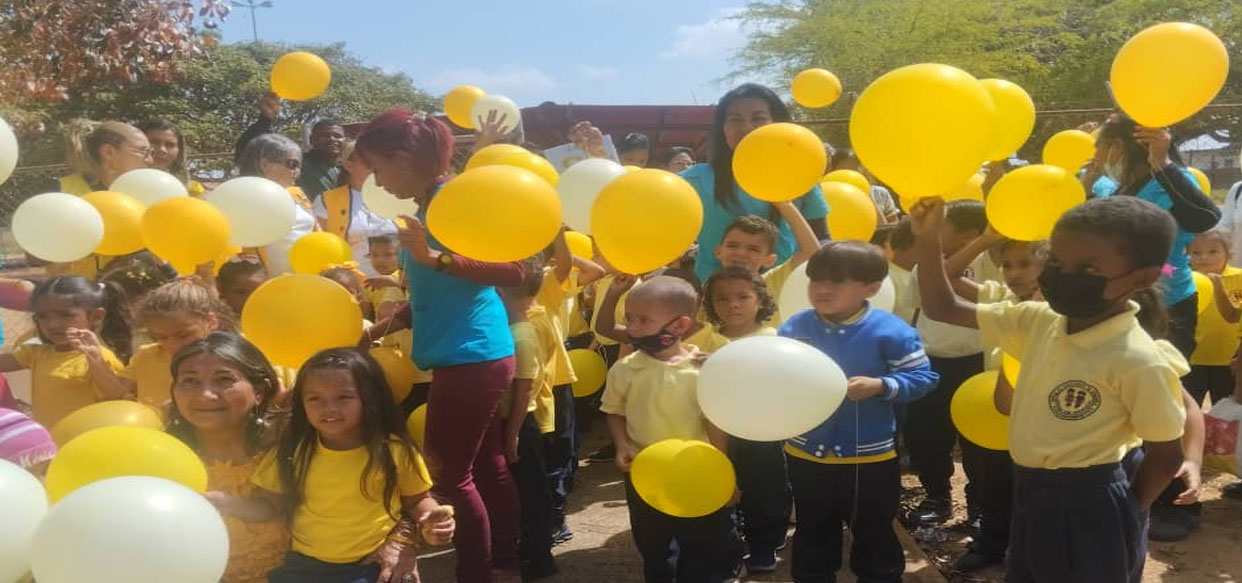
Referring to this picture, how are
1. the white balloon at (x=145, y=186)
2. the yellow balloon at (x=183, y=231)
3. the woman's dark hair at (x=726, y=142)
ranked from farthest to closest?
the white balloon at (x=145, y=186) < the woman's dark hair at (x=726, y=142) < the yellow balloon at (x=183, y=231)

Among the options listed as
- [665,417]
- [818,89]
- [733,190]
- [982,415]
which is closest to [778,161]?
[733,190]

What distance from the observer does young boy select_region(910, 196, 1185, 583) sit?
1.94 m

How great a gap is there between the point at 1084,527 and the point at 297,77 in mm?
4881

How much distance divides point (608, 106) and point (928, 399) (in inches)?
420

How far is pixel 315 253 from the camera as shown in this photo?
3.90 m

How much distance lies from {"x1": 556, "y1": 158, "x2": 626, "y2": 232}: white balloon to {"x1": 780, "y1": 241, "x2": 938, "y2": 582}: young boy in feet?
3.84

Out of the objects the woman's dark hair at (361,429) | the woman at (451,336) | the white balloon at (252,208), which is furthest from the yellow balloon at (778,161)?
the white balloon at (252,208)

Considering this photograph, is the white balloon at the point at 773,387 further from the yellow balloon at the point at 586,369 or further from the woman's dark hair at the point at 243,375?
the yellow balloon at the point at 586,369

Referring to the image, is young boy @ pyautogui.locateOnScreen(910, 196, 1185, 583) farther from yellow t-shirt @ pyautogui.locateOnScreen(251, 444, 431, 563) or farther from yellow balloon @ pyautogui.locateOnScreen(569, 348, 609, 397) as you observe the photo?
yellow balloon @ pyautogui.locateOnScreen(569, 348, 609, 397)

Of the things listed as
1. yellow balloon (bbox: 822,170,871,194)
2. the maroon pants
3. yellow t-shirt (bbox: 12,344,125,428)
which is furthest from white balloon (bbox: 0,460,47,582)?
yellow balloon (bbox: 822,170,871,194)

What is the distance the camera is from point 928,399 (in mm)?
3645

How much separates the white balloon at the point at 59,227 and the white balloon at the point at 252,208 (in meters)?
0.49

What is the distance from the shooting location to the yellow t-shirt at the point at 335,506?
2.27m

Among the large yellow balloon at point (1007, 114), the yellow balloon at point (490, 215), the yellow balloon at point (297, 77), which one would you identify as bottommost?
the yellow balloon at point (490, 215)
